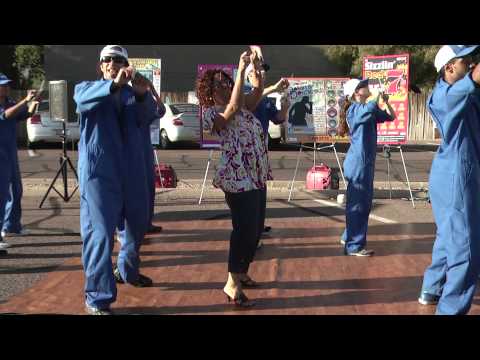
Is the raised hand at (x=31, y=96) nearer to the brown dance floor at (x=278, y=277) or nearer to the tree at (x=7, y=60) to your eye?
the brown dance floor at (x=278, y=277)

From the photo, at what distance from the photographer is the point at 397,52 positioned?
2402 cm

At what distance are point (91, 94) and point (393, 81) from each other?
21.8 feet

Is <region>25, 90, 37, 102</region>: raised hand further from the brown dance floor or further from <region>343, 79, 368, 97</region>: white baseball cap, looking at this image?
<region>343, 79, 368, 97</region>: white baseball cap

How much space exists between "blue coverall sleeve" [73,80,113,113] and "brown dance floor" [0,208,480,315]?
4.99ft

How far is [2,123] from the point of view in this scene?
22.5 feet

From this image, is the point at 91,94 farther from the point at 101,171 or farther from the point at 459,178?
the point at 459,178

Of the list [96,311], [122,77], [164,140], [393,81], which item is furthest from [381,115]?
[164,140]

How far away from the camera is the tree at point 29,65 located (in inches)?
1174

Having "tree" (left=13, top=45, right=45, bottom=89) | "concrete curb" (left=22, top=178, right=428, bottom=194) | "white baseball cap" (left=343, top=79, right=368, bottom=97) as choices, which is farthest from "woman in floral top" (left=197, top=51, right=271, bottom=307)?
"tree" (left=13, top=45, right=45, bottom=89)

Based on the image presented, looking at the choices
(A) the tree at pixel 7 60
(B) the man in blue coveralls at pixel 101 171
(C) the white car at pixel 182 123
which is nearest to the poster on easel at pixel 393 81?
(B) the man in blue coveralls at pixel 101 171

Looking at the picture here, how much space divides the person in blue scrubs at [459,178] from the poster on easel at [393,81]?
5.64m

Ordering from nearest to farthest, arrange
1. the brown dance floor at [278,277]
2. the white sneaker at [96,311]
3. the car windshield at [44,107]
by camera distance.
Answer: the white sneaker at [96,311], the brown dance floor at [278,277], the car windshield at [44,107]

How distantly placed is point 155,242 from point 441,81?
4013 mm

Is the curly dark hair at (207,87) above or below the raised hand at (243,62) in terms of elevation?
below
